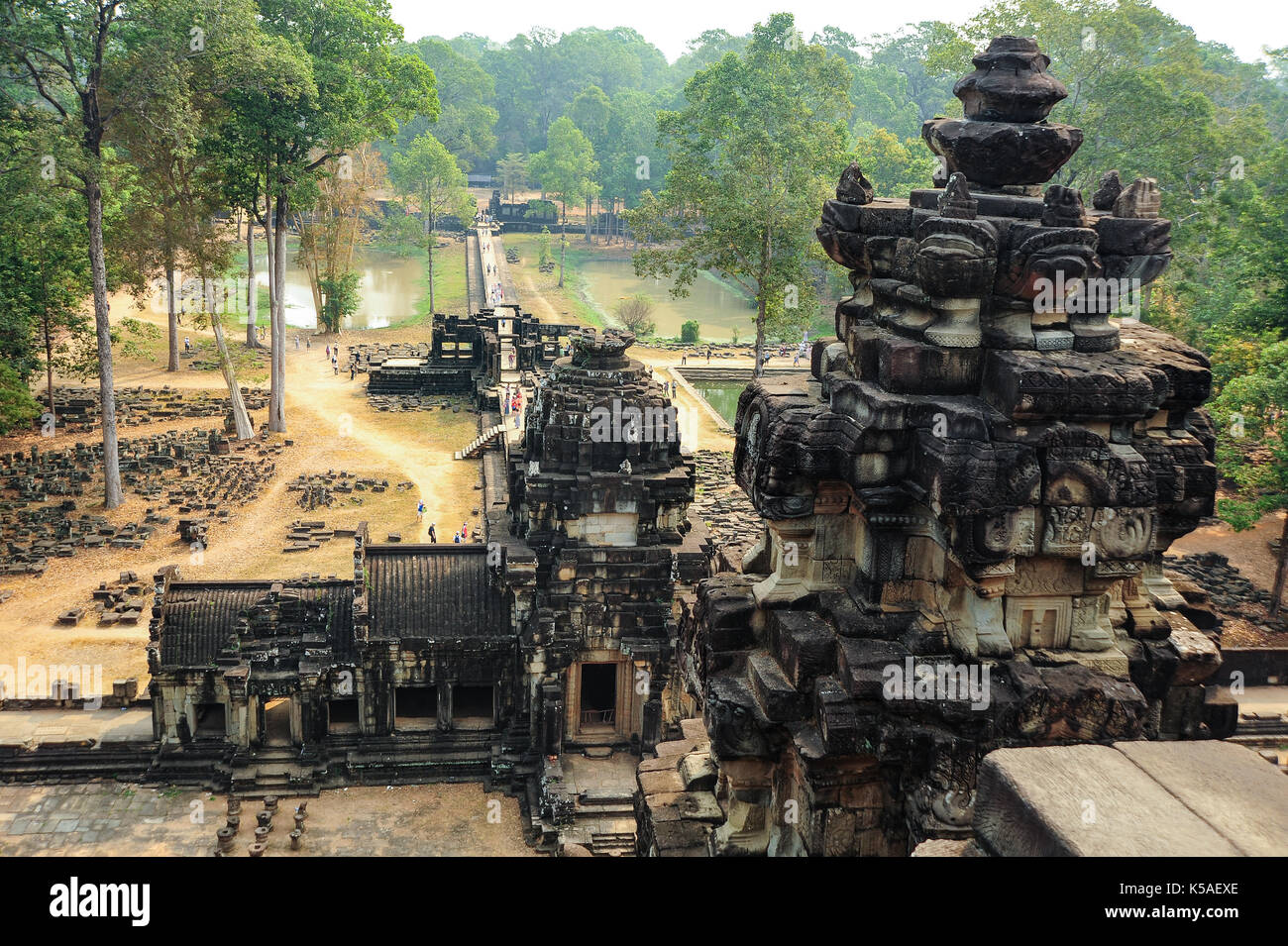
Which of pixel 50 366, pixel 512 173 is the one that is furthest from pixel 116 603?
pixel 512 173

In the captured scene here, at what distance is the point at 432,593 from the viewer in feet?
71.4

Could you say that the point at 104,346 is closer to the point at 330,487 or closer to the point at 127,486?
the point at 127,486

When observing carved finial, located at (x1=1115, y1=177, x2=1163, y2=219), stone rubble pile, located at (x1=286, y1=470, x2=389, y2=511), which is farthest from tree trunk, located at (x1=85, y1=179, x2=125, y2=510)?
carved finial, located at (x1=1115, y1=177, x2=1163, y2=219)

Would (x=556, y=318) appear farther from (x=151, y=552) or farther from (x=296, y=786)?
(x=296, y=786)

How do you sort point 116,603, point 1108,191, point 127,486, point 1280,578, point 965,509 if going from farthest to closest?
point 127,486, point 1280,578, point 116,603, point 1108,191, point 965,509

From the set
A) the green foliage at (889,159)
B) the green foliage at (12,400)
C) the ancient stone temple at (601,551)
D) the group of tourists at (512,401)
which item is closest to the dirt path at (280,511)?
the group of tourists at (512,401)

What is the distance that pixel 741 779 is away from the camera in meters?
9.73

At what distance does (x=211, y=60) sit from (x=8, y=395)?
37.6ft

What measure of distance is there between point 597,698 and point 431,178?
64337 mm

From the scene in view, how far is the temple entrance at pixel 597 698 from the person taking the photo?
21.7 meters

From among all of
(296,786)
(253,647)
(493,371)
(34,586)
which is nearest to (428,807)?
(296,786)

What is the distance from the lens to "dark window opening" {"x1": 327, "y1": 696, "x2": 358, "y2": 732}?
21719 mm

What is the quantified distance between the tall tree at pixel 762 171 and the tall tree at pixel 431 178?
3030 centimetres
